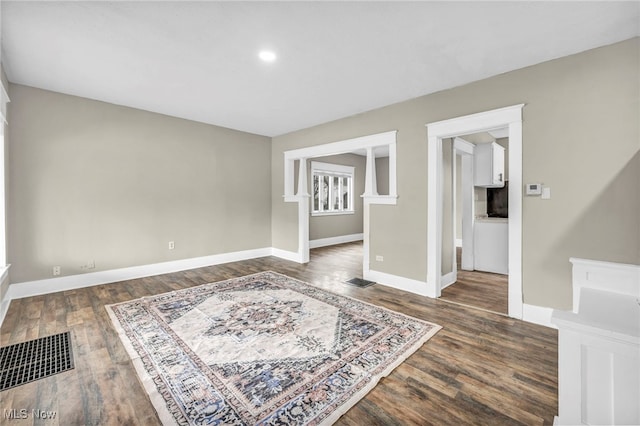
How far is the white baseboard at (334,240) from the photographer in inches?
290

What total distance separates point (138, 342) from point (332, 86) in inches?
132

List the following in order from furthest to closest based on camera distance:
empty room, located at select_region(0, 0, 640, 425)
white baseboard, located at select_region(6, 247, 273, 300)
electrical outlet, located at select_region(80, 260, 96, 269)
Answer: electrical outlet, located at select_region(80, 260, 96, 269), white baseboard, located at select_region(6, 247, 273, 300), empty room, located at select_region(0, 0, 640, 425)

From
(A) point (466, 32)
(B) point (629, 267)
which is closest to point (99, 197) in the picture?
(A) point (466, 32)

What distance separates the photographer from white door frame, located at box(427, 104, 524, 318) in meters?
2.90

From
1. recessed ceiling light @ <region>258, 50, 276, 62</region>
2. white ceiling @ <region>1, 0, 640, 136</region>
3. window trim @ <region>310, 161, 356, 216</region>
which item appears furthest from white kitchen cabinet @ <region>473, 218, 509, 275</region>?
recessed ceiling light @ <region>258, 50, 276, 62</region>

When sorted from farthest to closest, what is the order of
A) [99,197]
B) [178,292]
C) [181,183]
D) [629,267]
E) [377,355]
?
[181,183] < [99,197] < [178,292] < [377,355] < [629,267]

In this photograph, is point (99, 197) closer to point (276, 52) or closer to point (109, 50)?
point (109, 50)

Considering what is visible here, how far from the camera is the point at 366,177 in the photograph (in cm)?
435

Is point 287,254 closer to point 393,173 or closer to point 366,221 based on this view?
point 366,221

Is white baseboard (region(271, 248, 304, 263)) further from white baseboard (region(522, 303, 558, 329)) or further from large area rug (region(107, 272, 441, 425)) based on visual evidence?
white baseboard (region(522, 303, 558, 329))

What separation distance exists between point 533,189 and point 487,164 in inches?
99.8

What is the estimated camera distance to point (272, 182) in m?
6.20

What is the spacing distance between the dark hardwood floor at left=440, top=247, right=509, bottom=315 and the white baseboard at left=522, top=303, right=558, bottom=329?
21cm

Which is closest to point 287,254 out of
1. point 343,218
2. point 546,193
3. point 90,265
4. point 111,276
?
point 343,218
